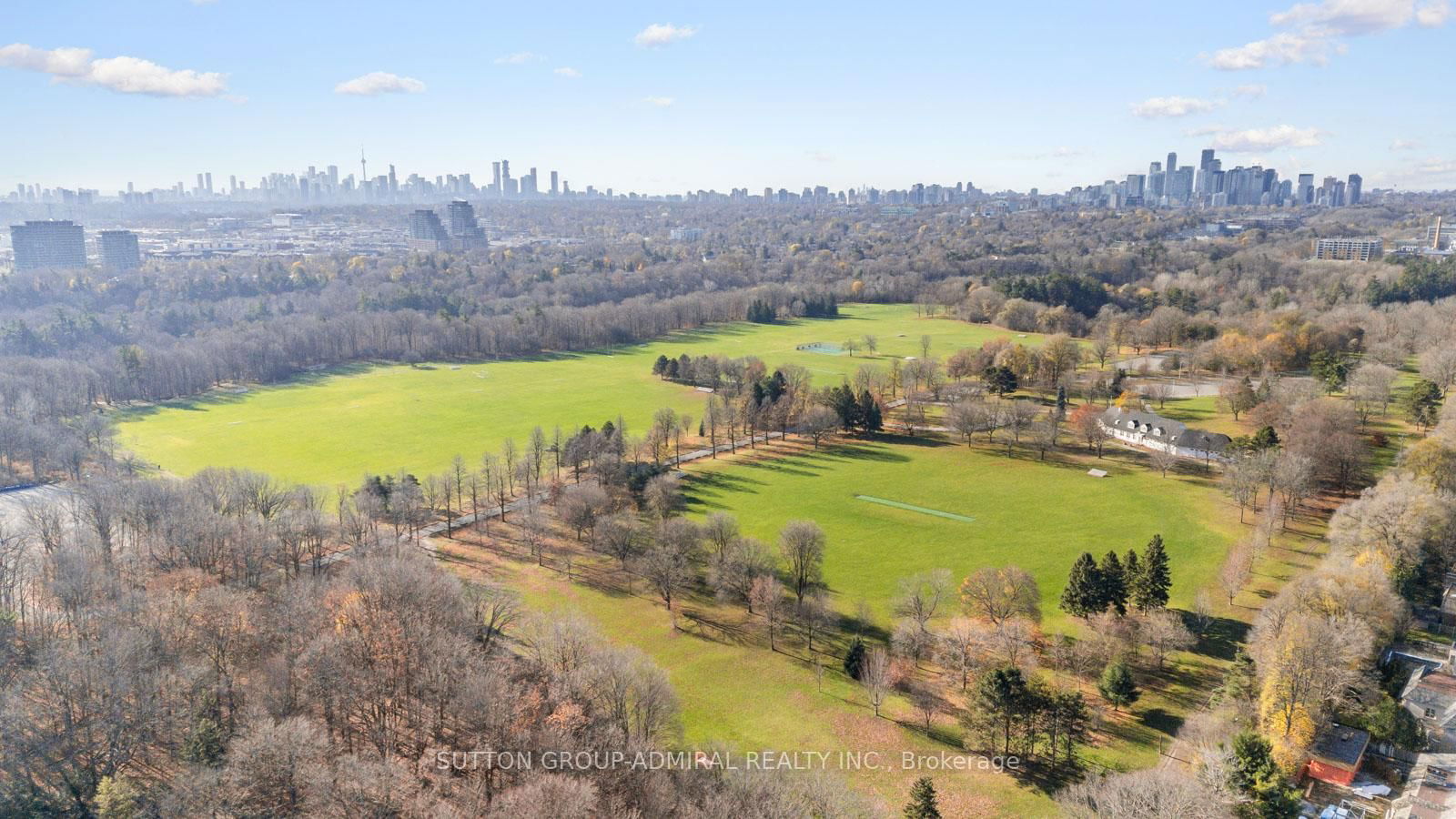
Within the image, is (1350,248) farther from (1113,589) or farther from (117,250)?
(117,250)

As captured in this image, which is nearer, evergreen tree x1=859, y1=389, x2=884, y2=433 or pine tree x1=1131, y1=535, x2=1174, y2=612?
pine tree x1=1131, y1=535, x2=1174, y2=612

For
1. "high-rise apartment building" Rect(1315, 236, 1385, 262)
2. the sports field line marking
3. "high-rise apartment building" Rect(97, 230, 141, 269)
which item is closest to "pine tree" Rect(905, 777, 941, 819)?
the sports field line marking

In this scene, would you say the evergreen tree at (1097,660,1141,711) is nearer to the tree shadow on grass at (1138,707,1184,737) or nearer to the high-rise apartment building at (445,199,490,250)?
the tree shadow on grass at (1138,707,1184,737)

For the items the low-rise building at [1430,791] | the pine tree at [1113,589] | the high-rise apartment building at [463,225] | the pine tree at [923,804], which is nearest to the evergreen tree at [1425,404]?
the pine tree at [1113,589]

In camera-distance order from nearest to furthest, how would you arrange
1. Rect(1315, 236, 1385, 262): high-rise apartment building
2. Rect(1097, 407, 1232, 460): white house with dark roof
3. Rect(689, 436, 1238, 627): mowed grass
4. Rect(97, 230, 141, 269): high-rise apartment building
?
1. Rect(689, 436, 1238, 627): mowed grass
2. Rect(1097, 407, 1232, 460): white house with dark roof
3. Rect(1315, 236, 1385, 262): high-rise apartment building
4. Rect(97, 230, 141, 269): high-rise apartment building

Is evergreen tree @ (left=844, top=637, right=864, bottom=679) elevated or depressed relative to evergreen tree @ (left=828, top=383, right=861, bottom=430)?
depressed

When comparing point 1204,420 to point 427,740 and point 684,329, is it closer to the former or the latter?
point 427,740

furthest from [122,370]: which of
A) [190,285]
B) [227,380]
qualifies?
[190,285]

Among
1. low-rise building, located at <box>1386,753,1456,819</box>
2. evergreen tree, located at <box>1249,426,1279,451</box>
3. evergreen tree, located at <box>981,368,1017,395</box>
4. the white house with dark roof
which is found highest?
evergreen tree, located at <box>981,368,1017,395</box>
